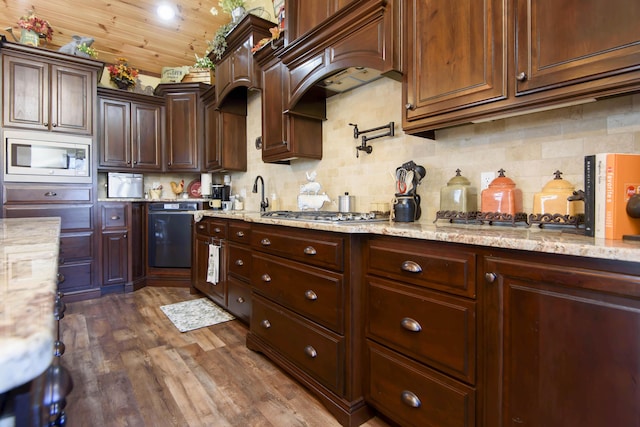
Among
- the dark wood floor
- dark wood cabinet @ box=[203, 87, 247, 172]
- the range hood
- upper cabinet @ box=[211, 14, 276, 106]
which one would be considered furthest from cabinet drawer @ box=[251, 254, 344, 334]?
dark wood cabinet @ box=[203, 87, 247, 172]

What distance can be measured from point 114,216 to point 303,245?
117 inches

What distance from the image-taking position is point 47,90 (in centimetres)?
335

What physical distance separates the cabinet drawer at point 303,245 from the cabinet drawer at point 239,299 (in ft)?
1.65

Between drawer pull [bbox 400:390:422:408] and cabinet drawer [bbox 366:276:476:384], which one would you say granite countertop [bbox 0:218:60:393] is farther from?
drawer pull [bbox 400:390:422:408]

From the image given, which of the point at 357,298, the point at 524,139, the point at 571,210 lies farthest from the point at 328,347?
the point at 524,139

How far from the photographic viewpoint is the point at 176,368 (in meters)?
2.05

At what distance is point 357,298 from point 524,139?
1.06 meters

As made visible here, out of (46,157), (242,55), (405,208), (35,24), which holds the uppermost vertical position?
(35,24)

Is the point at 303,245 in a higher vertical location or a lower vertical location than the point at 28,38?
lower

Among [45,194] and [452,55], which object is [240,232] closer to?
[452,55]

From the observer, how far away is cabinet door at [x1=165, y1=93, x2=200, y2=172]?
4.25 m

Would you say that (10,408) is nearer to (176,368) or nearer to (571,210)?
(571,210)

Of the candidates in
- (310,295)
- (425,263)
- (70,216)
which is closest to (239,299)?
(310,295)

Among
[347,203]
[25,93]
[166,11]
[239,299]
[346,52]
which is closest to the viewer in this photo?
[346,52]
